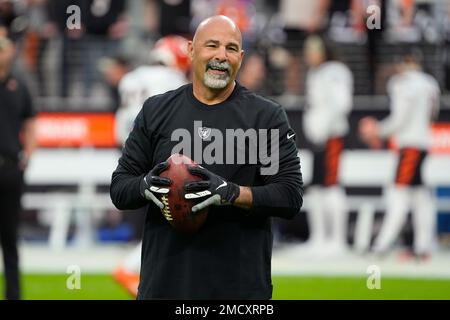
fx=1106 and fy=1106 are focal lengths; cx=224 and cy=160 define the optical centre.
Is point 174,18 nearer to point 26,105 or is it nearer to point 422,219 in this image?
point 422,219

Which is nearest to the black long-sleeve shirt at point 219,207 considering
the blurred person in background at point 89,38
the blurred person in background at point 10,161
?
the blurred person in background at point 10,161

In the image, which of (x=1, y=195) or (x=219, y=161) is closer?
(x=219, y=161)

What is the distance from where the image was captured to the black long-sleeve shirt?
494 cm

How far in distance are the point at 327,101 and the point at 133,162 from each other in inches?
353

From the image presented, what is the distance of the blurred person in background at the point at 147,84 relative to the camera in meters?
9.89

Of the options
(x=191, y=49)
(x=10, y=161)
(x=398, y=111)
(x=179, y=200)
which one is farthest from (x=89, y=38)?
(x=179, y=200)

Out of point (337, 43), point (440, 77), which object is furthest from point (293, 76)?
point (440, 77)

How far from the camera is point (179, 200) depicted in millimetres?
4781

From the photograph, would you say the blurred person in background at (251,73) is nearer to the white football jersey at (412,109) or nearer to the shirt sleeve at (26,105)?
the white football jersey at (412,109)

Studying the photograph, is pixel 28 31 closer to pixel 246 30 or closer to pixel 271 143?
pixel 246 30
